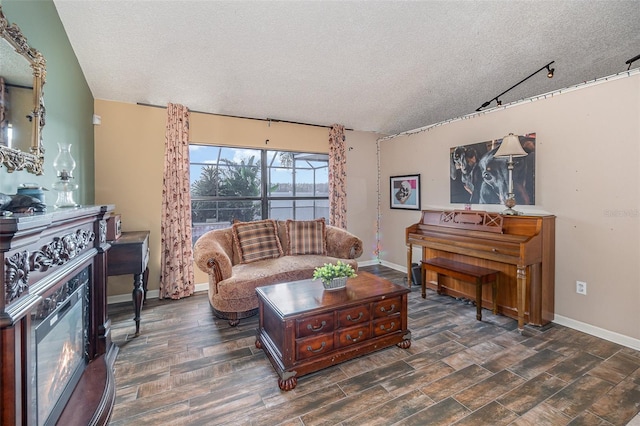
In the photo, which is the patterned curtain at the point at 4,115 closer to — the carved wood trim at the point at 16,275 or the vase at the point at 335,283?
the carved wood trim at the point at 16,275

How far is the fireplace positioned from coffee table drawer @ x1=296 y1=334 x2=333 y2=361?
132 cm

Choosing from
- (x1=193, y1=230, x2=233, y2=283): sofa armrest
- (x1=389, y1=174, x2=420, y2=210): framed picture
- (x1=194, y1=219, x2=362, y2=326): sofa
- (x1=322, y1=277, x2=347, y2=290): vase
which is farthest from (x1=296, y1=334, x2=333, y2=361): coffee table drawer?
(x1=389, y1=174, x2=420, y2=210): framed picture

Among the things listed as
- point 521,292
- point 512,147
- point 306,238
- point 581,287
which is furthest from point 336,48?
point 581,287

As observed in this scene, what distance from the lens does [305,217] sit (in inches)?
194

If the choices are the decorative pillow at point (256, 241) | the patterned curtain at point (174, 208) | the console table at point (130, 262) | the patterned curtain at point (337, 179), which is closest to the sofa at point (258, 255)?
the decorative pillow at point (256, 241)

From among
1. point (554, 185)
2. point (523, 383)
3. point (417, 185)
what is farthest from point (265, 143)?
point (523, 383)

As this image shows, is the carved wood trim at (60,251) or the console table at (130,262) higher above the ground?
the carved wood trim at (60,251)

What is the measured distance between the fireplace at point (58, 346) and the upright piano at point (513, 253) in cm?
347

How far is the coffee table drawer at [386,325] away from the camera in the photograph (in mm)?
2293

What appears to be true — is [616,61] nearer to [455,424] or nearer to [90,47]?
[455,424]

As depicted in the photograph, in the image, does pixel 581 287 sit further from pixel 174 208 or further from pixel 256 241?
pixel 174 208

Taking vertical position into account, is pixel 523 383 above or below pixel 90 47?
below

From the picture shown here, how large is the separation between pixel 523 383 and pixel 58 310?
9.58 feet

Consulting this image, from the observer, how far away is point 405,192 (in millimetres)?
4770
